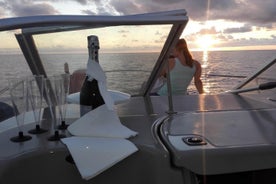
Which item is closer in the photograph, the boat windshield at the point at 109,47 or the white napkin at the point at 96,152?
the white napkin at the point at 96,152

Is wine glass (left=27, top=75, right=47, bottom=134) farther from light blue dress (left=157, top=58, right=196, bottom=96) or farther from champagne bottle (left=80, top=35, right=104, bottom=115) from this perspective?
light blue dress (left=157, top=58, right=196, bottom=96)

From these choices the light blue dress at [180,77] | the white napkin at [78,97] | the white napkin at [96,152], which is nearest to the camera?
the white napkin at [96,152]

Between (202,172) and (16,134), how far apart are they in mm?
621

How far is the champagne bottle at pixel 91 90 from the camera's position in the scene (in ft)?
4.17

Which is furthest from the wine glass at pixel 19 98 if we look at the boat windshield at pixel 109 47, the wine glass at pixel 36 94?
the boat windshield at pixel 109 47

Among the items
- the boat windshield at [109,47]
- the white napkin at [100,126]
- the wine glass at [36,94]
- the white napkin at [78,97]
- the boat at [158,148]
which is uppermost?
the boat windshield at [109,47]

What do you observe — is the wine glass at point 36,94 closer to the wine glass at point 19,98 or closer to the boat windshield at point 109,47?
the wine glass at point 19,98

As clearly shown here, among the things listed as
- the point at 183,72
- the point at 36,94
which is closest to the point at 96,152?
the point at 36,94

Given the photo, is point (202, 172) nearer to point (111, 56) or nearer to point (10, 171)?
point (10, 171)

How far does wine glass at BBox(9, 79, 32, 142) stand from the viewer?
1135 millimetres

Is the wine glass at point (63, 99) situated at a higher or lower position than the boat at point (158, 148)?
higher

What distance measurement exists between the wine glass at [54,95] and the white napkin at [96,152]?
2.9 inches

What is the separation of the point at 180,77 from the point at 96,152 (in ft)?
6.56

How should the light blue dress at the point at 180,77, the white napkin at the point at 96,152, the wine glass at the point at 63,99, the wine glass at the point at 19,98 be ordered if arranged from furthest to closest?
the light blue dress at the point at 180,77, the wine glass at the point at 63,99, the wine glass at the point at 19,98, the white napkin at the point at 96,152
